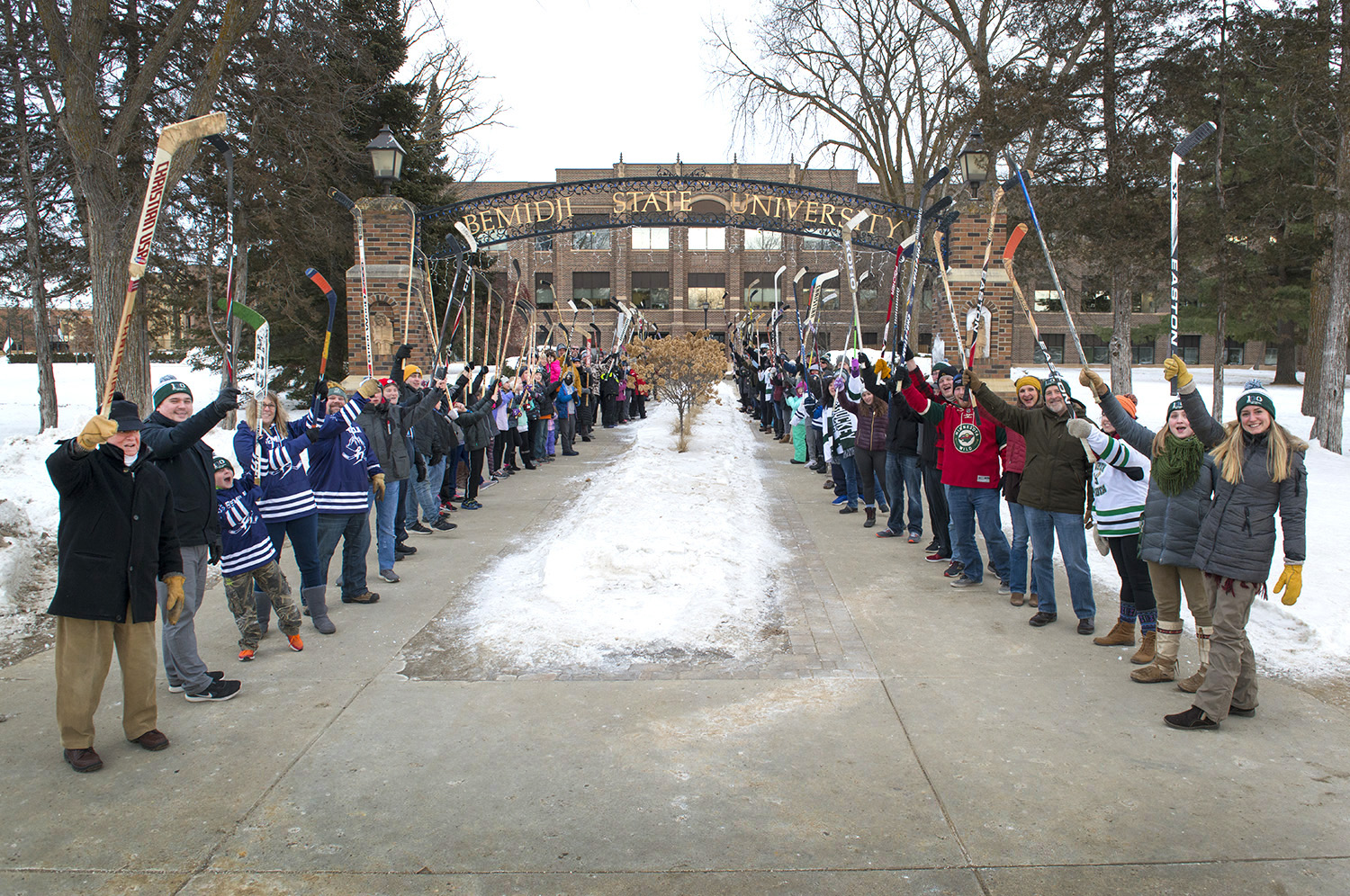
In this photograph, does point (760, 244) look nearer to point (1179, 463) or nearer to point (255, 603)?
point (1179, 463)

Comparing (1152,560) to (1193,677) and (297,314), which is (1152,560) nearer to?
(1193,677)

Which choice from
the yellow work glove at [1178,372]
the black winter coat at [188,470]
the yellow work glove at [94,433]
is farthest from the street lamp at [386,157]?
the yellow work glove at [1178,372]

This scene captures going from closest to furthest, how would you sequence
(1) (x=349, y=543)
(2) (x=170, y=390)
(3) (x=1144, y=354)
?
1. (2) (x=170, y=390)
2. (1) (x=349, y=543)
3. (3) (x=1144, y=354)

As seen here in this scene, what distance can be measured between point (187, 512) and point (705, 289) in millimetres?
54100

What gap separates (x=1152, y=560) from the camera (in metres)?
4.90

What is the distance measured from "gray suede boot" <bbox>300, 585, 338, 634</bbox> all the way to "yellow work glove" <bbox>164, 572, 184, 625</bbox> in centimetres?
154

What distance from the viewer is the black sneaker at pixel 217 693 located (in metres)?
4.71

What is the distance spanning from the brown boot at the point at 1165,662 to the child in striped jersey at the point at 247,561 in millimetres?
5297

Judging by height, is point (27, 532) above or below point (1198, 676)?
above

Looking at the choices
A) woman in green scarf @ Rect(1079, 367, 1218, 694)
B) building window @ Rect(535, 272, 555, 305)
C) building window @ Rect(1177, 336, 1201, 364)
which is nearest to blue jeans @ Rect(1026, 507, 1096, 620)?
woman in green scarf @ Rect(1079, 367, 1218, 694)

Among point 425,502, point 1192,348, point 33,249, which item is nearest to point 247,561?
point 425,502

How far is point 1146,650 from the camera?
523 cm

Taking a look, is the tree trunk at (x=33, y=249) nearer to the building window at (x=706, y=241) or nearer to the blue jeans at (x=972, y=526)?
the blue jeans at (x=972, y=526)

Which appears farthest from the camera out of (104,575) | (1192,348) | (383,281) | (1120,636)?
(1192,348)
